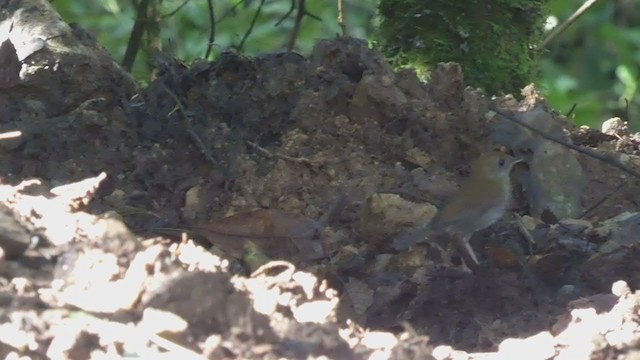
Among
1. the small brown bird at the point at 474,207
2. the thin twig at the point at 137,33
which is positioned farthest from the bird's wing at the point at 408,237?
the thin twig at the point at 137,33

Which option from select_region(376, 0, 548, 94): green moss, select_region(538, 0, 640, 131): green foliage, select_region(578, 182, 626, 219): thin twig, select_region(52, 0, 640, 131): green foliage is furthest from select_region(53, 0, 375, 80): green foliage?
select_region(578, 182, 626, 219): thin twig

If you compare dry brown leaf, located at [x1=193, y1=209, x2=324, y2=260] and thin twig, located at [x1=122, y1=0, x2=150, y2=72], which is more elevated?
thin twig, located at [x1=122, y1=0, x2=150, y2=72]

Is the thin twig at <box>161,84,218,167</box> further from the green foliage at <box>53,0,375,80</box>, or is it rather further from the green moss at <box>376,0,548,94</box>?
the green foliage at <box>53,0,375,80</box>

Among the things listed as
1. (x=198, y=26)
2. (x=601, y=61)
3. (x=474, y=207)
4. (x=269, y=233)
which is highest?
(x=601, y=61)

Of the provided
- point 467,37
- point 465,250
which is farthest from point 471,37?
point 465,250

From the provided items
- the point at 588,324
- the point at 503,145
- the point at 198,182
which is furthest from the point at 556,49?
the point at 588,324

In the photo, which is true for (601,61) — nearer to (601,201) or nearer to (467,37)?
(467,37)
